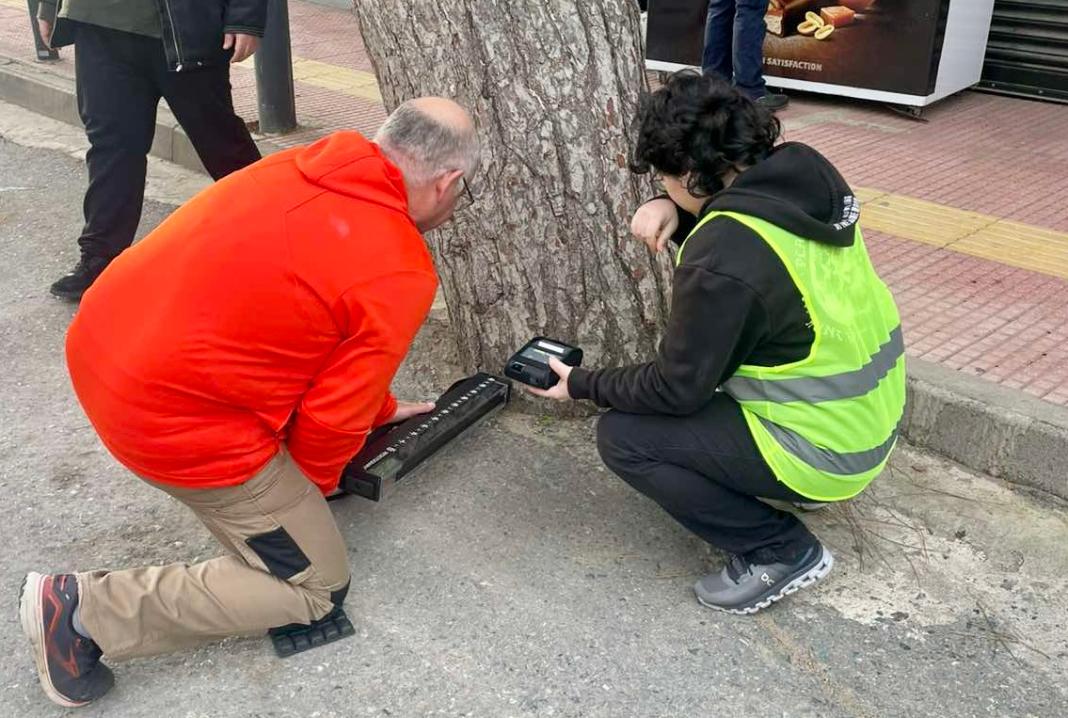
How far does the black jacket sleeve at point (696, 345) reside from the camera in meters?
2.26

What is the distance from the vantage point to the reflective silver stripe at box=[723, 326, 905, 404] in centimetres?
237

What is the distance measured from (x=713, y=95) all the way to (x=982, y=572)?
1347 mm

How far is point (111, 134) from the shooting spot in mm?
4035

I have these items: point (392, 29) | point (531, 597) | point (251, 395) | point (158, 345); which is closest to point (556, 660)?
point (531, 597)

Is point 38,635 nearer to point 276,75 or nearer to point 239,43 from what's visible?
point 239,43

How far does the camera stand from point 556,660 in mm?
2428

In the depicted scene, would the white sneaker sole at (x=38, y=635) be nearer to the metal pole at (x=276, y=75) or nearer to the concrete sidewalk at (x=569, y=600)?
the concrete sidewalk at (x=569, y=600)

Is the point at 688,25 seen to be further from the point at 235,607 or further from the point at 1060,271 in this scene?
the point at 235,607

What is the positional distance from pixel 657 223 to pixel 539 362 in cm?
44

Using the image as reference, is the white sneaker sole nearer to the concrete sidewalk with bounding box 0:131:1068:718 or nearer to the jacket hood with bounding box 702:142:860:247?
the concrete sidewalk with bounding box 0:131:1068:718

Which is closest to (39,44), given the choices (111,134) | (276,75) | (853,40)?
(276,75)

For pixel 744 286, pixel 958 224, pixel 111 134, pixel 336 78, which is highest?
pixel 744 286

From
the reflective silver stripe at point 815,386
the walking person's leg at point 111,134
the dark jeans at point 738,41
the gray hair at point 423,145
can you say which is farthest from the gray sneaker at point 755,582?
the dark jeans at point 738,41

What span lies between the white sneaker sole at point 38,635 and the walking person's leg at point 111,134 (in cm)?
213
